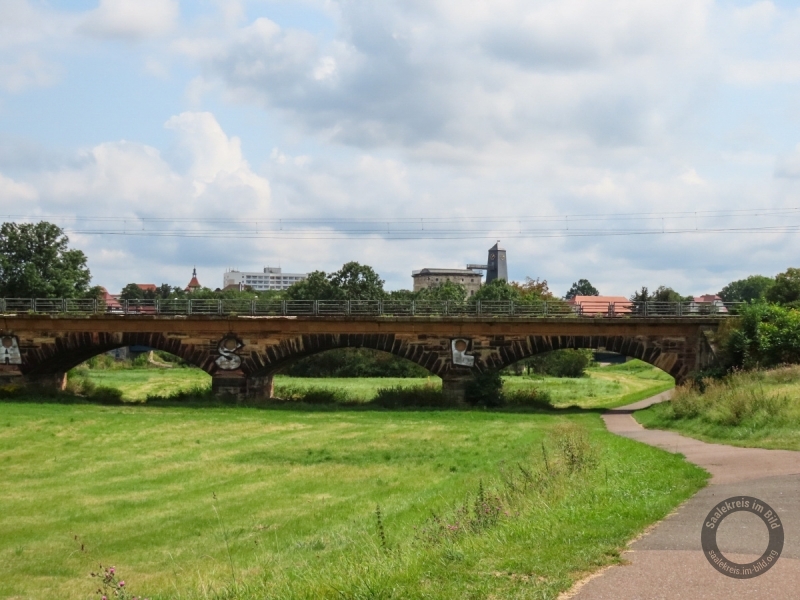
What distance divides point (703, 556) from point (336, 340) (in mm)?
37580

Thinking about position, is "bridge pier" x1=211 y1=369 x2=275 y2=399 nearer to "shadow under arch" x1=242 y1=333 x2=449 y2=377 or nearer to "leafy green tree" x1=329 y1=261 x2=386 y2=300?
"shadow under arch" x1=242 y1=333 x2=449 y2=377

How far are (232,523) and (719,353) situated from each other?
97.9ft

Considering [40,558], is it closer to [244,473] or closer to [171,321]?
[244,473]

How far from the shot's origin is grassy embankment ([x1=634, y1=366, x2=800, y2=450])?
2141 cm

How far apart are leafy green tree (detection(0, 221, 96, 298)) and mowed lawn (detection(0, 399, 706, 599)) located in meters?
47.0

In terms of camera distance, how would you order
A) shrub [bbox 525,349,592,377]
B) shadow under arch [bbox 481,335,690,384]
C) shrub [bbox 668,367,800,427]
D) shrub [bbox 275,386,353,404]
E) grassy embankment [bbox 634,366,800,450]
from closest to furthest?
1. grassy embankment [bbox 634,366,800,450]
2. shrub [bbox 668,367,800,427]
3. shadow under arch [bbox 481,335,690,384]
4. shrub [bbox 275,386,353,404]
5. shrub [bbox 525,349,592,377]

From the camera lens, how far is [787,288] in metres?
78.3

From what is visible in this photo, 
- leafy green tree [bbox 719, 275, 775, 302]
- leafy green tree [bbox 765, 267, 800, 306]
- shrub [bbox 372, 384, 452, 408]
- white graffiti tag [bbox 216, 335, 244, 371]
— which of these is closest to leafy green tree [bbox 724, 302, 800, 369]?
shrub [bbox 372, 384, 452, 408]

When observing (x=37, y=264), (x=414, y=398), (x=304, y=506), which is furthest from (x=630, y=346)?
(x=37, y=264)

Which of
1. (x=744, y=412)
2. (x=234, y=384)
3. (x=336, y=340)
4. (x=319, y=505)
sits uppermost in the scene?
(x=336, y=340)

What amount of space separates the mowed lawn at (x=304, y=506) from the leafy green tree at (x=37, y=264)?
154ft

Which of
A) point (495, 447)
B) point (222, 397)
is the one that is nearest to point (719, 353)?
point (495, 447)

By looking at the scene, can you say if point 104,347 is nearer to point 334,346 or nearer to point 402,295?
point 334,346

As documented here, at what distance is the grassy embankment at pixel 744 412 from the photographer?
70.2 ft
